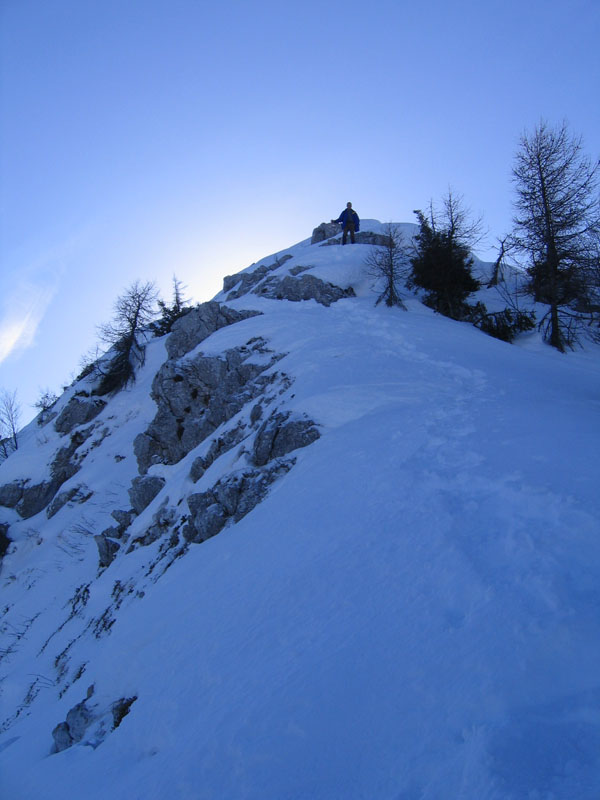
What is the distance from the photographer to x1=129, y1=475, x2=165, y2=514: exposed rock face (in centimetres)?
1341

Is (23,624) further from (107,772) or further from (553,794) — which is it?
(553,794)

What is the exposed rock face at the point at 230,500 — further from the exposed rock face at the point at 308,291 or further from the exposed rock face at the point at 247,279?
the exposed rock face at the point at 247,279

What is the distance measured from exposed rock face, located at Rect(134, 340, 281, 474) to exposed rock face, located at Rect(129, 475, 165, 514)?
4.57ft

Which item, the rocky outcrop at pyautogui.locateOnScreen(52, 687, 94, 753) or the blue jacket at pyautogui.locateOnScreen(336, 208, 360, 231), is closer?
the rocky outcrop at pyautogui.locateOnScreen(52, 687, 94, 753)

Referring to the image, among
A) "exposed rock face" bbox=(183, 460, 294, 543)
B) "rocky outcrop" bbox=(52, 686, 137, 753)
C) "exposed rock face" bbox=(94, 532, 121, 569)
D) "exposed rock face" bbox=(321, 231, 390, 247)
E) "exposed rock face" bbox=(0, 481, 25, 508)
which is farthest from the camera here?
"exposed rock face" bbox=(321, 231, 390, 247)

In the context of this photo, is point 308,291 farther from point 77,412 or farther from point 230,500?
point 230,500

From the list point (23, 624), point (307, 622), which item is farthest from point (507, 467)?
point (23, 624)

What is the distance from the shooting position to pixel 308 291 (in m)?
20.0

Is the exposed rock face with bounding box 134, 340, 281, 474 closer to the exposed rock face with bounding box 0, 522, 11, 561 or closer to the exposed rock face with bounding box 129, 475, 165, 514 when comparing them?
the exposed rock face with bounding box 129, 475, 165, 514

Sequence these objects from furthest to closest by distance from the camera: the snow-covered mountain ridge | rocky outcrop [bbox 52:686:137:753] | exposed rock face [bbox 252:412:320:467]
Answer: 1. exposed rock face [bbox 252:412:320:467]
2. rocky outcrop [bbox 52:686:137:753]
3. the snow-covered mountain ridge

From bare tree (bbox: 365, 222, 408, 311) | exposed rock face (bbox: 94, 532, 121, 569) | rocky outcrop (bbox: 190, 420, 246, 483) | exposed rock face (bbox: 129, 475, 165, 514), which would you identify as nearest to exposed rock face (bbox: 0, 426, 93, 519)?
exposed rock face (bbox: 129, 475, 165, 514)

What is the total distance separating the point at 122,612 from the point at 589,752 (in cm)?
781

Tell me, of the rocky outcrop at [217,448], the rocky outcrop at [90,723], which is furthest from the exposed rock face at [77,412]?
the rocky outcrop at [90,723]

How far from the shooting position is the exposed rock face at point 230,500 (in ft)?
27.6
